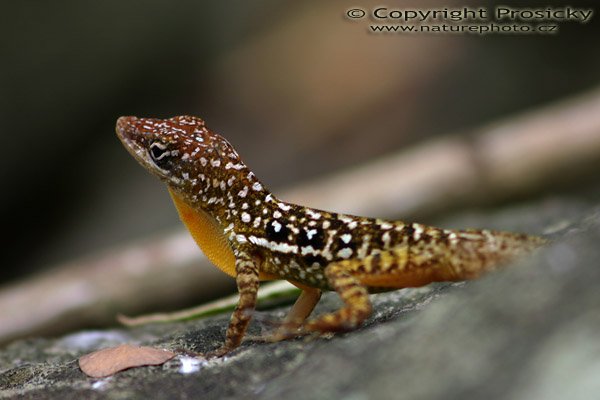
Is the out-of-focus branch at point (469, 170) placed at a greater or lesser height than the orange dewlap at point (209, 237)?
lesser

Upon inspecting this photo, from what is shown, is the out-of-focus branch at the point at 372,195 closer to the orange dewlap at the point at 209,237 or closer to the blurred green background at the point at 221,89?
the orange dewlap at the point at 209,237

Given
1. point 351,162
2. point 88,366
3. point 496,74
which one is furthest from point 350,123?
point 88,366

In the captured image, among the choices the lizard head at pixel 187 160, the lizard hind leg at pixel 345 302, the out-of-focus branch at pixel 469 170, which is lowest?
the out-of-focus branch at pixel 469 170

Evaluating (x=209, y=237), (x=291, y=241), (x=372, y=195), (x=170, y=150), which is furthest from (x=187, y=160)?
(x=372, y=195)

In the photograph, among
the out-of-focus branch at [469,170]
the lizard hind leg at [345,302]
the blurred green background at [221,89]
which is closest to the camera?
the lizard hind leg at [345,302]

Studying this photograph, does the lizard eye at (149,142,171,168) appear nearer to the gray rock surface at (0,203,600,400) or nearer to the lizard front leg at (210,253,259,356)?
the lizard front leg at (210,253,259,356)

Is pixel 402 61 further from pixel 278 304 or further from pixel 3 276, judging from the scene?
pixel 278 304

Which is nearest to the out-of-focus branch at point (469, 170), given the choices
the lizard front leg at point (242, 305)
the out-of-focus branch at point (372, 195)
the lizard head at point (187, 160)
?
the out-of-focus branch at point (372, 195)
